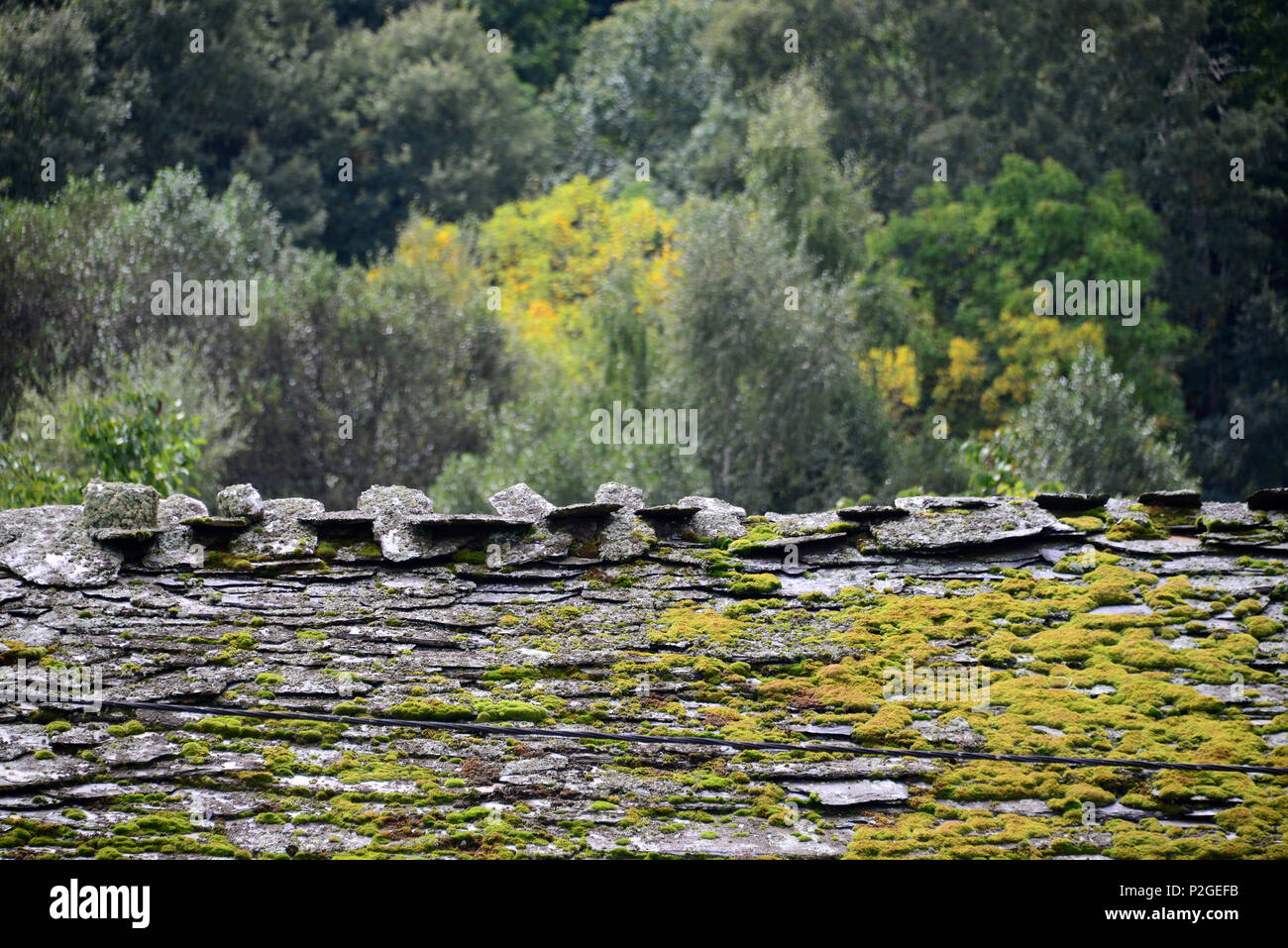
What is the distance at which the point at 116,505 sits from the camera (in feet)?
35.6

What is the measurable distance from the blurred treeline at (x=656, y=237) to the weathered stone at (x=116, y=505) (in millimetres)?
21966

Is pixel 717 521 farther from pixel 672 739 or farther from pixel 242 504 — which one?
pixel 242 504

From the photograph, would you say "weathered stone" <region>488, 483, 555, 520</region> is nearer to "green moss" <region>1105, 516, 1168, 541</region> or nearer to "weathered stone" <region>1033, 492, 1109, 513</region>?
"weathered stone" <region>1033, 492, 1109, 513</region>

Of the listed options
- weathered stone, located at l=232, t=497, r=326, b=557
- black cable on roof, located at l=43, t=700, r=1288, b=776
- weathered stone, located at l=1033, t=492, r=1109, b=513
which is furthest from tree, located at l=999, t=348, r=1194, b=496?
black cable on roof, located at l=43, t=700, r=1288, b=776

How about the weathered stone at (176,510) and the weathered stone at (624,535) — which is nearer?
the weathered stone at (624,535)

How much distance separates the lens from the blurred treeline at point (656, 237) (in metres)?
47.2

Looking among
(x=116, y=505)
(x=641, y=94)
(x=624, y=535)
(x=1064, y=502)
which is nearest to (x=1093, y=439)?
(x=1064, y=502)

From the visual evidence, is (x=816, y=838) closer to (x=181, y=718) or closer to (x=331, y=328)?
(x=181, y=718)

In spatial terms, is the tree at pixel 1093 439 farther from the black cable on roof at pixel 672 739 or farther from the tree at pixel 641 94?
the black cable on roof at pixel 672 739

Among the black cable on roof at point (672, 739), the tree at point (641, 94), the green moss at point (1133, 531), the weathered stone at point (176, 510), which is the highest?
the tree at point (641, 94)

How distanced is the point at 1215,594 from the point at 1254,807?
7.70 ft

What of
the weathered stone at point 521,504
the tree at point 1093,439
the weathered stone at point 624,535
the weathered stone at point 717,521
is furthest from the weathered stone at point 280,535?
the tree at point 1093,439

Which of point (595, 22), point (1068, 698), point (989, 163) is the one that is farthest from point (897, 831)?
point (595, 22)

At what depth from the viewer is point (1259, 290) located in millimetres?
64062
